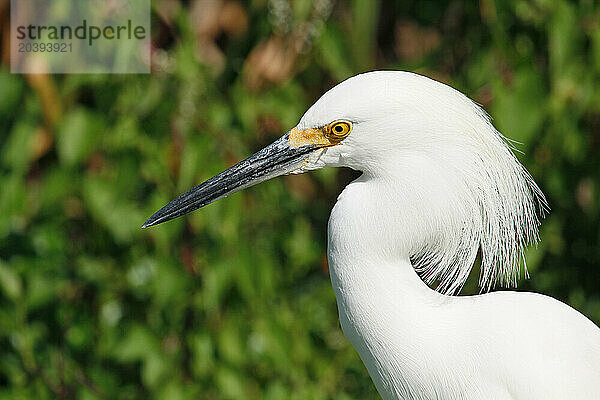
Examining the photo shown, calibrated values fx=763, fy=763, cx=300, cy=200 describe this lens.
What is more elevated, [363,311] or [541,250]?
[363,311]

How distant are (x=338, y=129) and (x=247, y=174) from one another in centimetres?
21

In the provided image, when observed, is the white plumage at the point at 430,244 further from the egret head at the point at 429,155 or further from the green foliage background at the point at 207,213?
the green foliage background at the point at 207,213

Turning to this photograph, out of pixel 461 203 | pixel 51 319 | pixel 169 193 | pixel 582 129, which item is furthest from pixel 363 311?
pixel 51 319

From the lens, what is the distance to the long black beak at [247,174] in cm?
131

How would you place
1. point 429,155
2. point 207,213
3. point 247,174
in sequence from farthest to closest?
point 207,213, point 247,174, point 429,155

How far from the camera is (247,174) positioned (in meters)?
1.37

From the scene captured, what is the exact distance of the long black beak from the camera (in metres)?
1.31

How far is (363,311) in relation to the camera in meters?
1.25

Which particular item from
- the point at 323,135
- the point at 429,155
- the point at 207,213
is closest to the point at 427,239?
the point at 429,155

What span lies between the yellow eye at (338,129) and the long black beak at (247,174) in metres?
0.04

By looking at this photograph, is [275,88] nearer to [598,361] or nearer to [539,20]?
[539,20]

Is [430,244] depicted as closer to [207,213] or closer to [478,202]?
[478,202]

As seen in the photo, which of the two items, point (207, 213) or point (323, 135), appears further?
point (207, 213)

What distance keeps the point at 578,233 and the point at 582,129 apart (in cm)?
32
